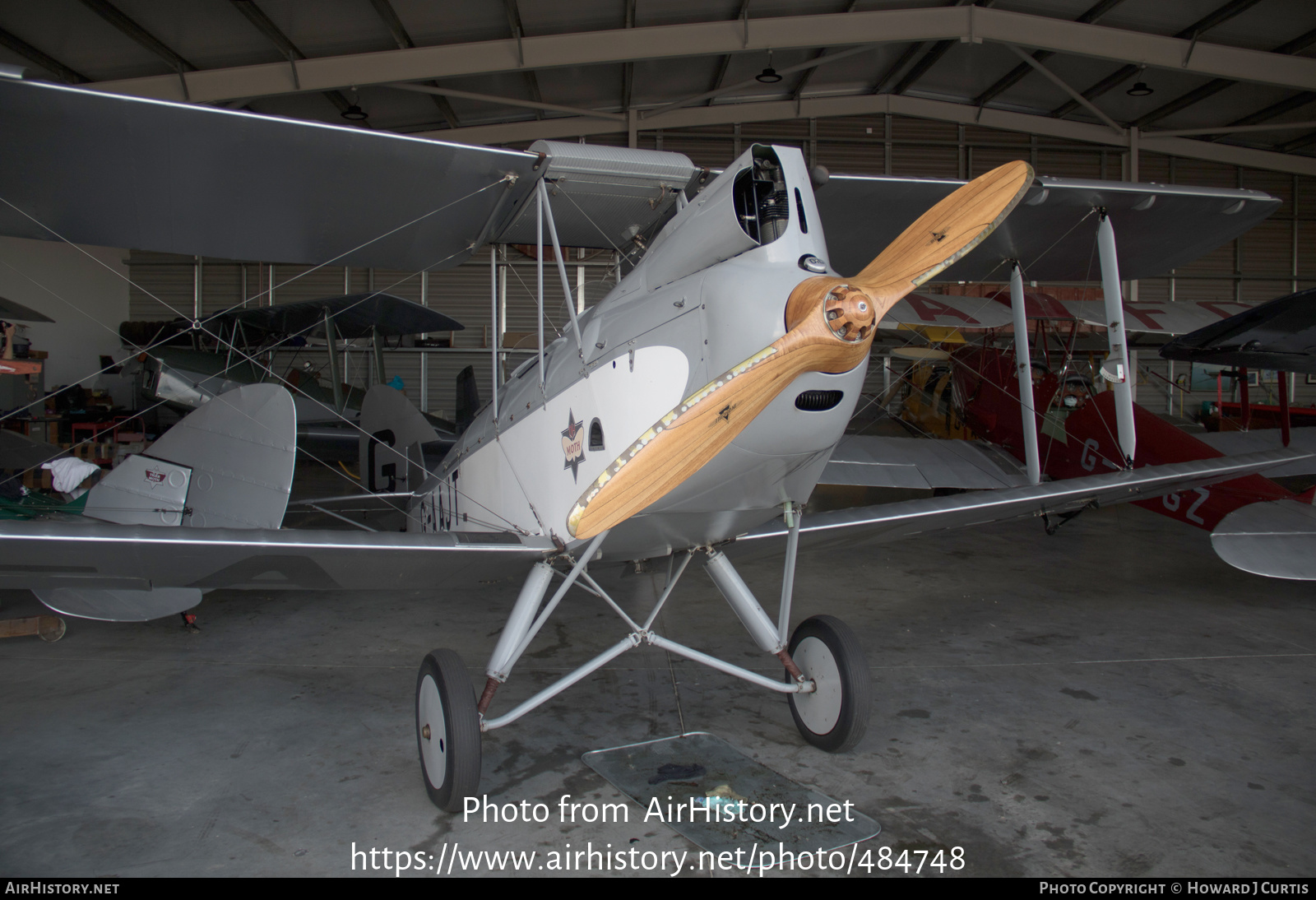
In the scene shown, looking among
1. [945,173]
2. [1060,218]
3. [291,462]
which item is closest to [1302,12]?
[945,173]

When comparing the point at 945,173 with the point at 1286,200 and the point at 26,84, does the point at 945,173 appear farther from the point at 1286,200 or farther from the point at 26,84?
the point at 26,84

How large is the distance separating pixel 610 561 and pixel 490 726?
742 mm

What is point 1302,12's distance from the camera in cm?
1155

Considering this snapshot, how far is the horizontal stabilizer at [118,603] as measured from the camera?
3.66 metres

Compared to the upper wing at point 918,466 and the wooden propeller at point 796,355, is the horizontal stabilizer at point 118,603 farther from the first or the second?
the upper wing at point 918,466

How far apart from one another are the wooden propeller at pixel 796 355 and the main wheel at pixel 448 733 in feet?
3.81

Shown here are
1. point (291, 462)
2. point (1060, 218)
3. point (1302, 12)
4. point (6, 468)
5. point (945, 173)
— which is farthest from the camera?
point (945, 173)

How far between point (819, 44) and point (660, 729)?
12133 mm

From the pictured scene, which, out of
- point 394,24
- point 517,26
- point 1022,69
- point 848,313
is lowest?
point 848,313

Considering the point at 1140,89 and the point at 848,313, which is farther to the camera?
the point at 1140,89

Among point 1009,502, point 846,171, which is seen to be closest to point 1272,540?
point 1009,502

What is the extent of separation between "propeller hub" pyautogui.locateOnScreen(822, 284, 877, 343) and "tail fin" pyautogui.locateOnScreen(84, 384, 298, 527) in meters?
3.00

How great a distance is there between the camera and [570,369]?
2928 millimetres

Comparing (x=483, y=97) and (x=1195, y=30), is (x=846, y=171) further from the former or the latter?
(x=483, y=97)
